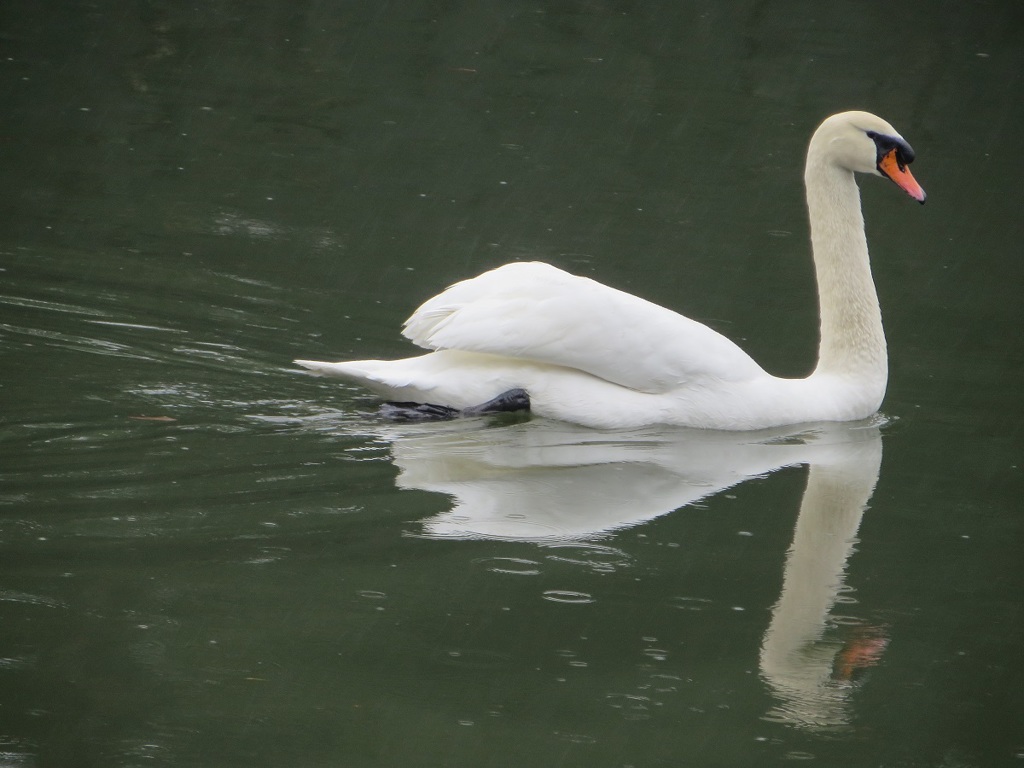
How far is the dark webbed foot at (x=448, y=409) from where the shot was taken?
6820 millimetres

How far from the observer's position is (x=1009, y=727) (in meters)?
4.54

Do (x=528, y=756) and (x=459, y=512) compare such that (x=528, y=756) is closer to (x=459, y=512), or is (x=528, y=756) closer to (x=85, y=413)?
(x=459, y=512)

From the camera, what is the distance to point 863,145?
7680mm

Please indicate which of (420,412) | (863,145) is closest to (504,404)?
(420,412)

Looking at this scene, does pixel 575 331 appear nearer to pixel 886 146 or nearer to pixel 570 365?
pixel 570 365

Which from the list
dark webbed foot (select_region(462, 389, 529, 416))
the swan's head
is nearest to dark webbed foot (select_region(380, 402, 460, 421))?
dark webbed foot (select_region(462, 389, 529, 416))

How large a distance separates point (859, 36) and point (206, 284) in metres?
12.7

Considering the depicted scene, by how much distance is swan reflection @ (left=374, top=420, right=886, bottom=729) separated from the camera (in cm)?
480

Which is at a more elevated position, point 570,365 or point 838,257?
point 838,257

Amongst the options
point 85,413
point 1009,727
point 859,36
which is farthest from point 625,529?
point 859,36

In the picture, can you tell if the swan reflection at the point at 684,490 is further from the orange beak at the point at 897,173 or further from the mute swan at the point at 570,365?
the orange beak at the point at 897,173

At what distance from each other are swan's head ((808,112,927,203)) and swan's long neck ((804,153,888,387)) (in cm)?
5

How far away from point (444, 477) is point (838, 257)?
2639 mm

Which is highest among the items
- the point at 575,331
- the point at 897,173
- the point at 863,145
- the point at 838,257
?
the point at 863,145
